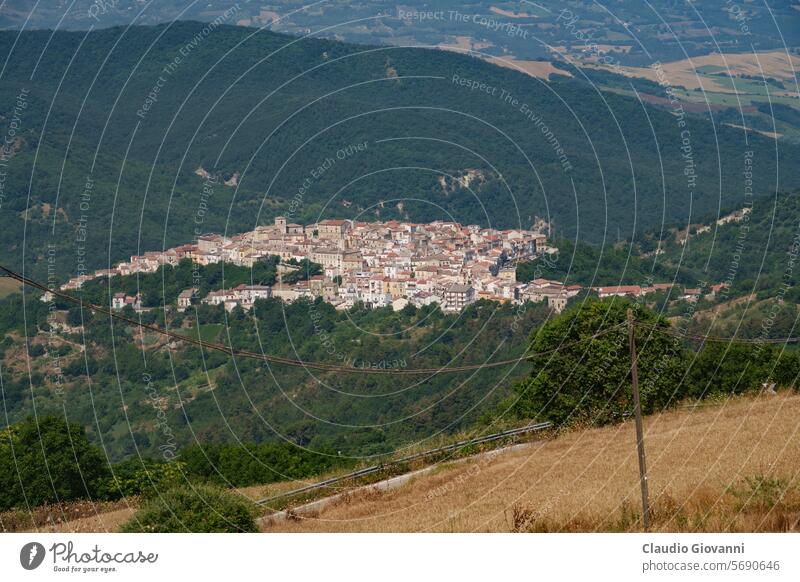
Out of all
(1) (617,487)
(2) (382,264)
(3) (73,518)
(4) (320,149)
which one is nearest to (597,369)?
(3) (73,518)

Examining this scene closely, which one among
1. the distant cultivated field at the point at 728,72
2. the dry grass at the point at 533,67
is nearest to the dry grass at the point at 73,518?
the dry grass at the point at 533,67

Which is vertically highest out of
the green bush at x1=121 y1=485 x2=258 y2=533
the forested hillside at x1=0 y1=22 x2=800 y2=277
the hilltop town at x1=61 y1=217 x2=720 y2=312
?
the forested hillside at x1=0 y1=22 x2=800 y2=277

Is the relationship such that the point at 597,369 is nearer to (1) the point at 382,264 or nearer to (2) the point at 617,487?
(2) the point at 617,487

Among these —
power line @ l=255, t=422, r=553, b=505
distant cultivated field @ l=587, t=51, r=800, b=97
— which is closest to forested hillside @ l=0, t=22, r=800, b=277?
distant cultivated field @ l=587, t=51, r=800, b=97

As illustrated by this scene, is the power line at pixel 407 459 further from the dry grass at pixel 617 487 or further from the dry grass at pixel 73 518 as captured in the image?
the dry grass at pixel 73 518

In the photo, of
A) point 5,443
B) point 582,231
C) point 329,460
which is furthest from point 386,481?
point 582,231
